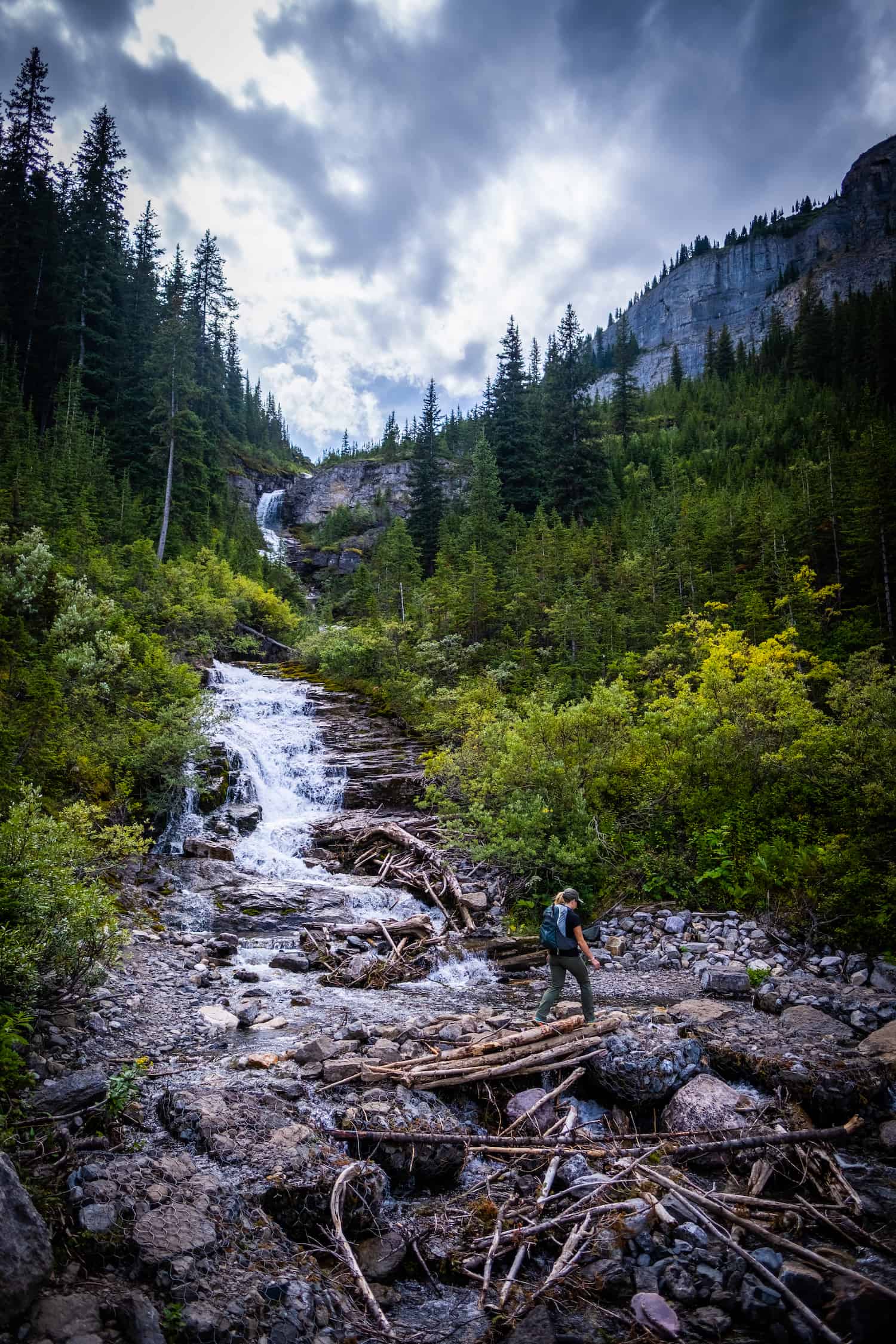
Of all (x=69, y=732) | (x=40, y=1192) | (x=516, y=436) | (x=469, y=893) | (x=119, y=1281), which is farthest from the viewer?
(x=516, y=436)

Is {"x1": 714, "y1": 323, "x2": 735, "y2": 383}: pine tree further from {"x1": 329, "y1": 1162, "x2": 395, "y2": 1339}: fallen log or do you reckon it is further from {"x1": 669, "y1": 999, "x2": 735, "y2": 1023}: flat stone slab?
{"x1": 329, "y1": 1162, "x2": 395, "y2": 1339}: fallen log

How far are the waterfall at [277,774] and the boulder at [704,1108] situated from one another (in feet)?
40.9

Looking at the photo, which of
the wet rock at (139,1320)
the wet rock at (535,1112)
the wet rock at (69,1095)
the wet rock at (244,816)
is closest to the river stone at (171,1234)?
the wet rock at (139,1320)

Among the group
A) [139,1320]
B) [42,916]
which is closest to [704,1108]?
[139,1320]

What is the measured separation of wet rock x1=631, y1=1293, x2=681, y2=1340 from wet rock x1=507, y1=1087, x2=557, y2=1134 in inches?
78.3

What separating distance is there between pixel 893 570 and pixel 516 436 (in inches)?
1214

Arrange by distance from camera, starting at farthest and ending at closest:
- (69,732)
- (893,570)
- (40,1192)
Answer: (893,570)
(69,732)
(40,1192)

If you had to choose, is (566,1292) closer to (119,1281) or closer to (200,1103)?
(119,1281)

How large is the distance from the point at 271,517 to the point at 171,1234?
7199 cm

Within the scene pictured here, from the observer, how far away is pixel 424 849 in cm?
1747

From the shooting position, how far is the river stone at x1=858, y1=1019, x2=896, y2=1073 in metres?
6.78

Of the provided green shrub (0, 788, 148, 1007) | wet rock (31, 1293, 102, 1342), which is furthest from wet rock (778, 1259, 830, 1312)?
green shrub (0, 788, 148, 1007)

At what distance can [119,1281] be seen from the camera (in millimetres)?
3688

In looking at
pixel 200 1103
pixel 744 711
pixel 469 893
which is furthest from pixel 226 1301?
pixel 744 711
